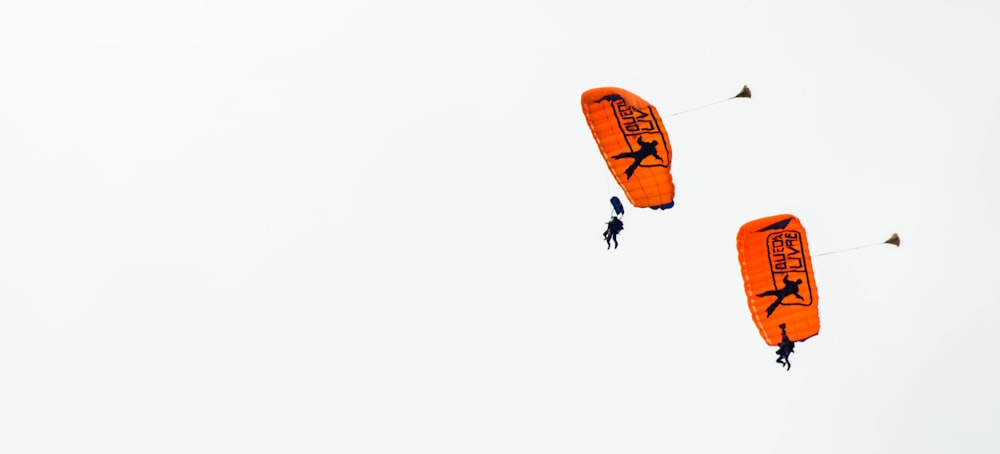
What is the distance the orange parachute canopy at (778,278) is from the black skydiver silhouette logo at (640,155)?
177 inches

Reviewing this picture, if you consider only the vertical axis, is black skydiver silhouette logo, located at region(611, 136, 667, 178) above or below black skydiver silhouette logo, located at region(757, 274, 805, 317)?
above

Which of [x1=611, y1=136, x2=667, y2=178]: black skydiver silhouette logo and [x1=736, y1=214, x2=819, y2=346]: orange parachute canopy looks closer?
[x1=736, y1=214, x2=819, y2=346]: orange parachute canopy

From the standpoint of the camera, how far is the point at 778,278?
48094 millimetres

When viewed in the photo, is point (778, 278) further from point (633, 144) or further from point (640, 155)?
point (633, 144)

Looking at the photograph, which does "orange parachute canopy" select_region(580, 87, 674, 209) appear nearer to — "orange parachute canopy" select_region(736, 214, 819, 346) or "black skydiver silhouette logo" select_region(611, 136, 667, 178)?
"black skydiver silhouette logo" select_region(611, 136, 667, 178)

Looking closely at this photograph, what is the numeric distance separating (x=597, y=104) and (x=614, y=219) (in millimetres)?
4556

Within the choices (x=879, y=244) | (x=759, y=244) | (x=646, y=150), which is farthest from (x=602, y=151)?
(x=879, y=244)

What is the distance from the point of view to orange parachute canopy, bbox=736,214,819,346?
157 feet

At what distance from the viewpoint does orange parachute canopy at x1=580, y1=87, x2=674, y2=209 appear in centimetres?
4909

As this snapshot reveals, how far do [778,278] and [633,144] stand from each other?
24.6 feet

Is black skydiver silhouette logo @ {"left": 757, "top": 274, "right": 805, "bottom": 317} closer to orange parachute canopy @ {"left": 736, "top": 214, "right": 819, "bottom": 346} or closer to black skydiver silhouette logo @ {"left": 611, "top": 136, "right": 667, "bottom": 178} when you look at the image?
orange parachute canopy @ {"left": 736, "top": 214, "right": 819, "bottom": 346}

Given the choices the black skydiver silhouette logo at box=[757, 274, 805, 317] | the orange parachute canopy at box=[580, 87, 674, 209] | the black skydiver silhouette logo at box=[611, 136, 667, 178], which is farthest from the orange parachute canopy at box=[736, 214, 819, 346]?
the black skydiver silhouette logo at box=[611, 136, 667, 178]

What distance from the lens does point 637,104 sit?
50438 millimetres

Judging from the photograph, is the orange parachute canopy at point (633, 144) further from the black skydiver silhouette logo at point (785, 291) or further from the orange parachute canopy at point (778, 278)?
the black skydiver silhouette logo at point (785, 291)
